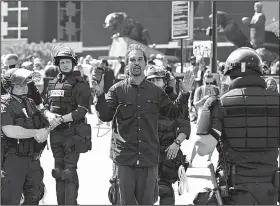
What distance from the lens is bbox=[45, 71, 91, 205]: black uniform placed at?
22.4 ft

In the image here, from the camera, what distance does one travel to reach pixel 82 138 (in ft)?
22.6

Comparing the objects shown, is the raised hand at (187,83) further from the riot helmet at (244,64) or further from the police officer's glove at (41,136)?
the riot helmet at (244,64)

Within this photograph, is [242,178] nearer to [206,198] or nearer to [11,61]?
[206,198]

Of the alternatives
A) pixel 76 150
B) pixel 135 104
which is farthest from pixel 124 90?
pixel 76 150

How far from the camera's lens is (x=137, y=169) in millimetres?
5723

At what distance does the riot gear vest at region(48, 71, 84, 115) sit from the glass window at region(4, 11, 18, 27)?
56.9 m

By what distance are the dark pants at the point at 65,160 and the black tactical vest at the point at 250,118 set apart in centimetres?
276

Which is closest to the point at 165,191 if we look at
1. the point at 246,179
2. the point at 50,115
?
the point at 50,115

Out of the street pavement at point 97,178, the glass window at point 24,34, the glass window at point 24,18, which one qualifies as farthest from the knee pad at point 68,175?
the glass window at point 24,18

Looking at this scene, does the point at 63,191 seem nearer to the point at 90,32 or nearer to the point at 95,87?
the point at 95,87

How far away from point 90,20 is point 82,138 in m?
50.2

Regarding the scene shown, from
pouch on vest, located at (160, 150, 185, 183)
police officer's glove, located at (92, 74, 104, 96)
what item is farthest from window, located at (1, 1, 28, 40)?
police officer's glove, located at (92, 74, 104, 96)

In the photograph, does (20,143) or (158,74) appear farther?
(158,74)

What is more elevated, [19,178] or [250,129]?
[250,129]
